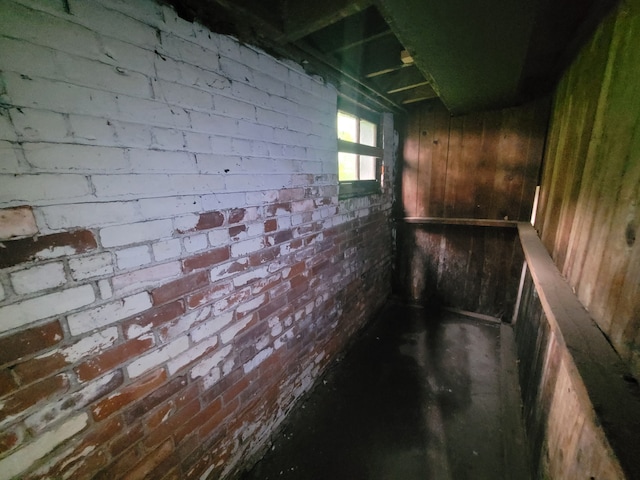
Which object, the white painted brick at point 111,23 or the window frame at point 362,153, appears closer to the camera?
the white painted brick at point 111,23

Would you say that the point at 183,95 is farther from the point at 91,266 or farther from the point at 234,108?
the point at 91,266

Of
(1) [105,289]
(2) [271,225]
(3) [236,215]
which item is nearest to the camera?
(1) [105,289]

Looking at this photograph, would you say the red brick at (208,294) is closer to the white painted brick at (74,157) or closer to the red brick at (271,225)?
the red brick at (271,225)

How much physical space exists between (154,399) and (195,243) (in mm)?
650

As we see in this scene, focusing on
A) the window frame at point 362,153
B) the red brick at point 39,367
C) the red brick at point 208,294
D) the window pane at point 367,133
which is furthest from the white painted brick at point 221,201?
the window pane at point 367,133

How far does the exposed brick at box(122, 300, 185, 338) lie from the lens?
953 mm

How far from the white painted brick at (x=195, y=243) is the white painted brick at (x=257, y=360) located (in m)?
0.73

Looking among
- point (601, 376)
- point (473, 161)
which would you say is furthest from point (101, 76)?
point (473, 161)

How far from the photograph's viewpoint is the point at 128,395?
97cm

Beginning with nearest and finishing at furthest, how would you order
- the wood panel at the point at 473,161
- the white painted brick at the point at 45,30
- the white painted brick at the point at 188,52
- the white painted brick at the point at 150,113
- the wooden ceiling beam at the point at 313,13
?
the white painted brick at the point at 45,30
the white painted brick at the point at 150,113
the white painted brick at the point at 188,52
the wooden ceiling beam at the point at 313,13
the wood panel at the point at 473,161

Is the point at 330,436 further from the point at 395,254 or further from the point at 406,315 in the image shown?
the point at 395,254

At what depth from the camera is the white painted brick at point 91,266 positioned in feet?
2.66

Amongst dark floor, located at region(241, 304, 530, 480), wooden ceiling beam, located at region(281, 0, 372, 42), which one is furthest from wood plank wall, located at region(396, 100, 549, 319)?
wooden ceiling beam, located at region(281, 0, 372, 42)

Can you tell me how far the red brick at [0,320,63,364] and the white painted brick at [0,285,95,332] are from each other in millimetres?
29
